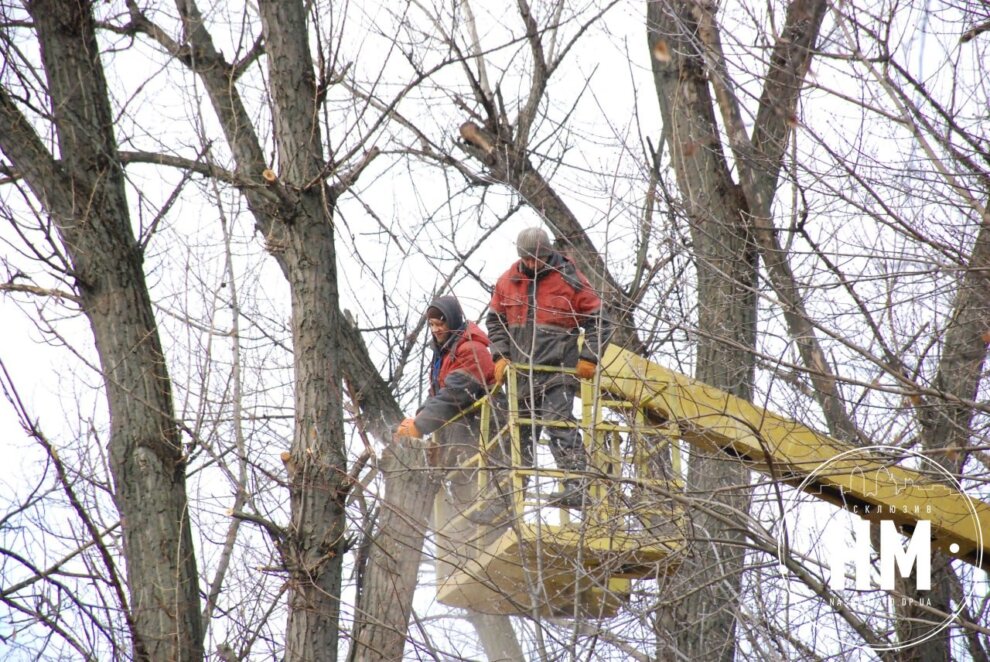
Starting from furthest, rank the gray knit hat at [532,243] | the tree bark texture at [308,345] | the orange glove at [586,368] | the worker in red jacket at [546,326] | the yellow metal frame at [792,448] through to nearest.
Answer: the gray knit hat at [532,243]
the worker in red jacket at [546,326]
the orange glove at [586,368]
the yellow metal frame at [792,448]
the tree bark texture at [308,345]

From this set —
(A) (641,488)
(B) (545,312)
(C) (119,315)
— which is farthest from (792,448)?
(C) (119,315)

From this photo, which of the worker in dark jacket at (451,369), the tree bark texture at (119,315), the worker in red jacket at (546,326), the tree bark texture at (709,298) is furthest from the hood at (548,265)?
the tree bark texture at (119,315)

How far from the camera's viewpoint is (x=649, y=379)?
6.55 m

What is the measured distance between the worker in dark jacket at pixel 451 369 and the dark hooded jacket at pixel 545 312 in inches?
6.8

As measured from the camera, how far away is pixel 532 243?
766cm

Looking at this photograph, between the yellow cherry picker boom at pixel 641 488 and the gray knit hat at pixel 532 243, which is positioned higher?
the gray knit hat at pixel 532 243

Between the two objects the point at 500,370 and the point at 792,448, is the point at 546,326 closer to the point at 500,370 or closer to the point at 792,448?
the point at 500,370

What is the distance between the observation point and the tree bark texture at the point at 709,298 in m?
7.16

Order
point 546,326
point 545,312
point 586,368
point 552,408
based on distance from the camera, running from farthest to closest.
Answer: point 545,312
point 546,326
point 552,408
point 586,368

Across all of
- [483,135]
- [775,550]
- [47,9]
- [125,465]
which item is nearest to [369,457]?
[125,465]

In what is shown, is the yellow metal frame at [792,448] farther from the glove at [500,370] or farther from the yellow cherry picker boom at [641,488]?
the glove at [500,370]

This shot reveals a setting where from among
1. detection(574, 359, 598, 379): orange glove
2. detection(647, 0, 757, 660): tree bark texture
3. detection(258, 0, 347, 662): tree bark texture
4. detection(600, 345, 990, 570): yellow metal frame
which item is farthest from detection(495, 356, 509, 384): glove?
detection(647, 0, 757, 660): tree bark texture

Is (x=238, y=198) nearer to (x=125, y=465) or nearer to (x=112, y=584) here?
(x=125, y=465)

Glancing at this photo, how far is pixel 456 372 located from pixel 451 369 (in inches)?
10.7
